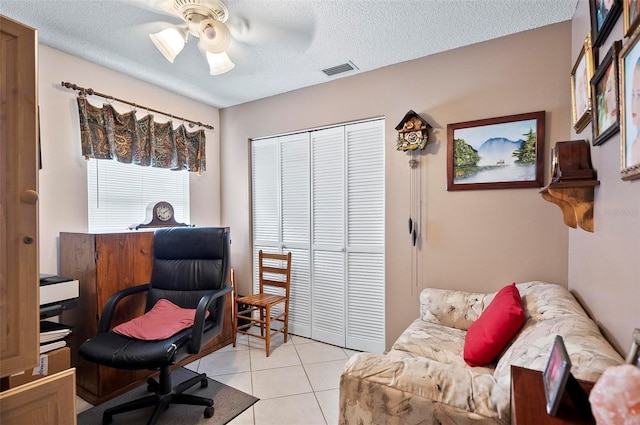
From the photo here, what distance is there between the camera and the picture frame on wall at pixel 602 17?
42.8 inches

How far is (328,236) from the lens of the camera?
115 inches

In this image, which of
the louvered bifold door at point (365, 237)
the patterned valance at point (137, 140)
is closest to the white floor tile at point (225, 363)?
the louvered bifold door at point (365, 237)

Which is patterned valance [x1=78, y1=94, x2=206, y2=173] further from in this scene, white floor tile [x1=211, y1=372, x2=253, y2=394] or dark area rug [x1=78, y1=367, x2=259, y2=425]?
white floor tile [x1=211, y1=372, x2=253, y2=394]

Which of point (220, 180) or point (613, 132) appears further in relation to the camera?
point (220, 180)

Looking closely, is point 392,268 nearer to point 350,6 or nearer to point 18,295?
point 350,6

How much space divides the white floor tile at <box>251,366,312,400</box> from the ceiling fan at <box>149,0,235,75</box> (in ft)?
7.58

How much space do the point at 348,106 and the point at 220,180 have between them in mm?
1770

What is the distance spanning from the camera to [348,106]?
2.77 metres

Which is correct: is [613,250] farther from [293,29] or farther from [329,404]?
[293,29]

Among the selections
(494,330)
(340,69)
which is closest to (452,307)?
(494,330)

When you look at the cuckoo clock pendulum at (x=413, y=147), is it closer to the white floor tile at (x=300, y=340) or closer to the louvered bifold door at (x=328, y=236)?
the louvered bifold door at (x=328, y=236)

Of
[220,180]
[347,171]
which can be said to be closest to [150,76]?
[220,180]

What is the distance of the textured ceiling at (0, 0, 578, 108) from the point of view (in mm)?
1802

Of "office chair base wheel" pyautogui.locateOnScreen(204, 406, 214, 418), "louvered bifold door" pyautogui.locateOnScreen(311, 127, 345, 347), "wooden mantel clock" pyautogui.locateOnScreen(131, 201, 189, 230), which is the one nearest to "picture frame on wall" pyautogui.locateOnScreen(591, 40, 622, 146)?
"louvered bifold door" pyautogui.locateOnScreen(311, 127, 345, 347)
